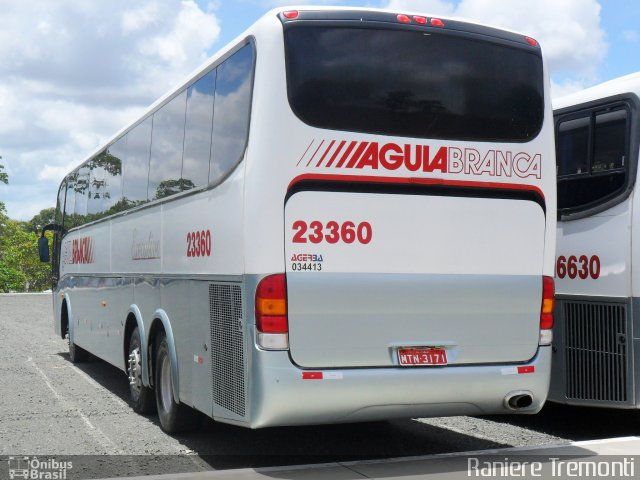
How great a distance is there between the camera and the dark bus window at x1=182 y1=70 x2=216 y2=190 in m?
8.09

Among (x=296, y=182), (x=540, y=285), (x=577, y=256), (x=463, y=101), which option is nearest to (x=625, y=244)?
(x=577, y=256)

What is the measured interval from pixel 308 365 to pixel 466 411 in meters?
1.46

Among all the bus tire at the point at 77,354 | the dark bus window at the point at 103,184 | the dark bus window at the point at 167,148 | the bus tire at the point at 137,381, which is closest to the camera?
the dark bus window at the point at 167,148

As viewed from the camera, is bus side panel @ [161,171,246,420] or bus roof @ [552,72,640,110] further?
bus roof @ [552,72,640,110]

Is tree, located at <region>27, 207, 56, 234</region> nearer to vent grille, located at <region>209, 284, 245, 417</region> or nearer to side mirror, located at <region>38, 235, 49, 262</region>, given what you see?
side mirror, located at <region>38, 235, 49, 262</region>

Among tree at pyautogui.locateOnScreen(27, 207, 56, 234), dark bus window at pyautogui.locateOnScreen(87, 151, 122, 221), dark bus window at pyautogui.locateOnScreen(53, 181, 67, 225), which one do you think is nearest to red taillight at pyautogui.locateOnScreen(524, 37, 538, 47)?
dark bus window at pyautogui.locateOnScreen(87, 151, 122, 221)

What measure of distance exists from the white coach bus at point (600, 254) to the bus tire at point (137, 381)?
4.31m

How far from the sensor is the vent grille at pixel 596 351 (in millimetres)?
8602

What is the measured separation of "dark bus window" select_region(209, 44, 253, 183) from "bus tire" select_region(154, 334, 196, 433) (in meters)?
2.17

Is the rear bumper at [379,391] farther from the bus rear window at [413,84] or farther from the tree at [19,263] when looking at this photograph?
the tree at [19,263]

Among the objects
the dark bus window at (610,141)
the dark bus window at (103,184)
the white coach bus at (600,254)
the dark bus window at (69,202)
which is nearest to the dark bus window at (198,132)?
the dark bus window at (103,184)

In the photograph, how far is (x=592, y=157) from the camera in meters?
9.27

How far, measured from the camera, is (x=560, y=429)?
990cm

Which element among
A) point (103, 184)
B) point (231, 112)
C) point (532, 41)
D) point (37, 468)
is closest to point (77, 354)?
point (103, 184)
